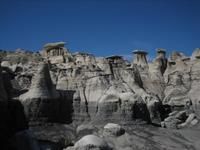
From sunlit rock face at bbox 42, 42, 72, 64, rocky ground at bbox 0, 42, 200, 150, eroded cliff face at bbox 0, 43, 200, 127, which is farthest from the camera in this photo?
sunlit rock face at bbox 42, 42, 72, 64

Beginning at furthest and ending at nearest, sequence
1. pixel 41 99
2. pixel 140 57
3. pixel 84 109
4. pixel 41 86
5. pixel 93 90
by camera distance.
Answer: pixel 140 57 → pixel 93 90 → pixel 84 109 → pixel 41 86 → pixel 41 99

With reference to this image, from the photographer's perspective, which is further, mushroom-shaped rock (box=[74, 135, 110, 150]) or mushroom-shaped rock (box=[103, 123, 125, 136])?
mushroom-shaped rock (box=[103, 123, 125, 136])

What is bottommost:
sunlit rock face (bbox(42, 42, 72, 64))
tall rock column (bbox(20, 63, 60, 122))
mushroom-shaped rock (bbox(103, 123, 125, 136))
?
mushroom-shaped rock (bbox(103, 123, 125, 136))

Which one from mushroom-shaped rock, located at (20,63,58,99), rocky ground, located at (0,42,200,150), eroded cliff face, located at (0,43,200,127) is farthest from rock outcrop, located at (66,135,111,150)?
mushroom-shaped rock, located at (20,63,58,99)

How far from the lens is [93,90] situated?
3425 centimetres

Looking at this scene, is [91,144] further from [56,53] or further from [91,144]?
[56,53]

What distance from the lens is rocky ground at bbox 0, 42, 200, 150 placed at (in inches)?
912

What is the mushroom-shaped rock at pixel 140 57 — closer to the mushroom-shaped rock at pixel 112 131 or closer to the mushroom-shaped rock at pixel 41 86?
the mushroom-shaped rock at pixel 41 86

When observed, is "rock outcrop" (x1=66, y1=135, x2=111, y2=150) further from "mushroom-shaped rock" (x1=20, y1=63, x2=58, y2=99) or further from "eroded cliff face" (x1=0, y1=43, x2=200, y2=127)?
"mushroom-shaped rock" (x1=20, y1=63, x2=58, y2=99)

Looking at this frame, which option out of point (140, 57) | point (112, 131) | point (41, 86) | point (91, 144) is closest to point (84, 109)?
point (41, 86)

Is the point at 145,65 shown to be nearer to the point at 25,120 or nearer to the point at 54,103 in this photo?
the point at 54,103

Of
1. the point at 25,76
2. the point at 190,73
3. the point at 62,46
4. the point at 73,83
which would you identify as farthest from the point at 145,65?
the point at 25,76

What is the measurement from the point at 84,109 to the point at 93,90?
243 cm

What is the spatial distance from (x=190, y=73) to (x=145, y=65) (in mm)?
7835
